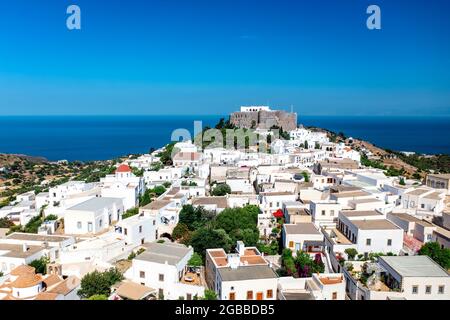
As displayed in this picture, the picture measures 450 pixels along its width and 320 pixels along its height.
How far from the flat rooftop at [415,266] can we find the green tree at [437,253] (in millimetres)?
912

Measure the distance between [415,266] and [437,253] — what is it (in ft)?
6.55

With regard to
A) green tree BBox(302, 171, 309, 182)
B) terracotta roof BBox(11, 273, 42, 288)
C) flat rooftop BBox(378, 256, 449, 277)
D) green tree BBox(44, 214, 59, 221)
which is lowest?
green tree BBox(44, 214, 59, 221)

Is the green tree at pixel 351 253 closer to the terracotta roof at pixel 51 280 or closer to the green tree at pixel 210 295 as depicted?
the green tree at pixel 210 295

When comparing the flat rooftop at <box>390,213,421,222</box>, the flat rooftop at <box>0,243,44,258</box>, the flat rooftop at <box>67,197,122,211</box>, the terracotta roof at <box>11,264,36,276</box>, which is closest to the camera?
the terracotta roof at <box>11,264,36,276</box>

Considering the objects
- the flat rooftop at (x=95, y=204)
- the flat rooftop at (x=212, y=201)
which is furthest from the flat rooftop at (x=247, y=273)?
the flat rooftop at (x=95, y=204)

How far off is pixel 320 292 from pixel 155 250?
5.39 m

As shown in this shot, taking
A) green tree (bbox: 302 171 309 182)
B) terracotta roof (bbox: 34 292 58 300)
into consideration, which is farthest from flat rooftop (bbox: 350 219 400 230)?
green tree (bbox: 302 171 309 182)

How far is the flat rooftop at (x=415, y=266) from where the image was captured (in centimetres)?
1099

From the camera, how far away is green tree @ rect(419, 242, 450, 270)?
12.7 metres

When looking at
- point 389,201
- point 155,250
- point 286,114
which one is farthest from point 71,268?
point 286,114

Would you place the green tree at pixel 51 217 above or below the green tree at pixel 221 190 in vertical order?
below

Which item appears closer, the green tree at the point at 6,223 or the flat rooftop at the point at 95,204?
the flat rooftop at the point at 95,204

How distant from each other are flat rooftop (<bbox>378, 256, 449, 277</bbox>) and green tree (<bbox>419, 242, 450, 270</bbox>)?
0.91m

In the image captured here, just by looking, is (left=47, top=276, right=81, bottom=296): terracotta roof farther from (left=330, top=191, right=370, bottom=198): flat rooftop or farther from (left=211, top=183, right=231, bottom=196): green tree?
(left=211, top=183, right=231, bottom=196): green tree
